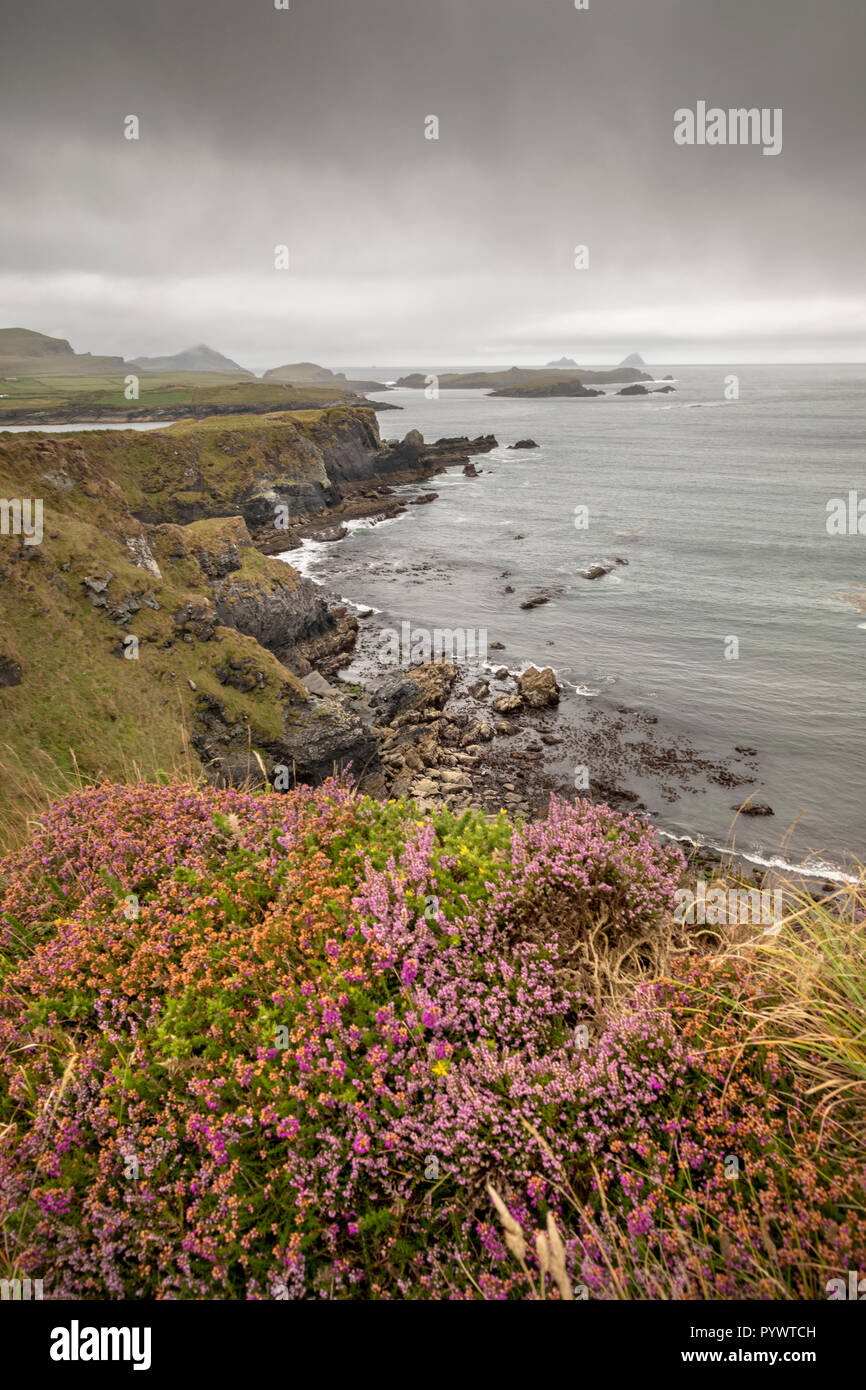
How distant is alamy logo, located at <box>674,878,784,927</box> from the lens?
478 cm

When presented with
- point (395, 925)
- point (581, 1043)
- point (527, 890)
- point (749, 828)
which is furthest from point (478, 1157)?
point (749, 828)

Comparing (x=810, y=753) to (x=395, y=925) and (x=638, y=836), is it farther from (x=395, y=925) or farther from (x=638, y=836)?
(x=395, y=925)

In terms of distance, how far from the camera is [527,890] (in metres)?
4.70

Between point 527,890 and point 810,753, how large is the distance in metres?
28.6

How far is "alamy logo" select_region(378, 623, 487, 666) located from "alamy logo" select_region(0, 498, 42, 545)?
1945 cm

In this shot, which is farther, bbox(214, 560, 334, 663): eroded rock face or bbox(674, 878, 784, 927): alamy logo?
bbox(214, 560, 334, 663): eroded rock face

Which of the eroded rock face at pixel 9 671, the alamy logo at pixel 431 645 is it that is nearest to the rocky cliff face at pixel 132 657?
the eroded rock face at pixel 9 671

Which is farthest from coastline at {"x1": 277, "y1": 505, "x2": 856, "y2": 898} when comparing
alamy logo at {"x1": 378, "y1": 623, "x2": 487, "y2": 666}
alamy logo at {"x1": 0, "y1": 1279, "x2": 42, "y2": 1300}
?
alamy logo at {"x1": 0, "y1": 1279, "x2": 42, "y2": 1300}

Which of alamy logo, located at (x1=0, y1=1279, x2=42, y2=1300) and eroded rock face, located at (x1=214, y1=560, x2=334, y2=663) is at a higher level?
eroded rock face, located at (x1=214, y1=560, x2=334, y2=663)
